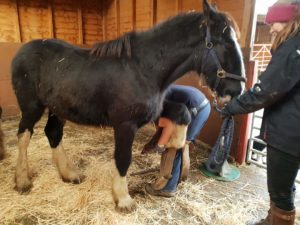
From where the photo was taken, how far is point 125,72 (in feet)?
6.42

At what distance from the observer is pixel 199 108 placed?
2359 millimetres

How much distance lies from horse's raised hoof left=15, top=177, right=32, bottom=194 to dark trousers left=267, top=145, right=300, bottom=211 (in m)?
2.20

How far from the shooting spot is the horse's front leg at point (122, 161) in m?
2.00

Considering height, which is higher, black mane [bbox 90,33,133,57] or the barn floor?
black mane [bbox 90,33,133,57]

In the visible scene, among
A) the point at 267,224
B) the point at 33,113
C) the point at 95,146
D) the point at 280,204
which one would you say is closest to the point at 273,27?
the point at 280,204

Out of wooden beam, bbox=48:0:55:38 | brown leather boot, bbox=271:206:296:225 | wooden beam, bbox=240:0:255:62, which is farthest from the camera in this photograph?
wooden beam, bbox=48:0:55:38

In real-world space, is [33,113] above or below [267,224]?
above

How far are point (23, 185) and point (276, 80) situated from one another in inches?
94.9

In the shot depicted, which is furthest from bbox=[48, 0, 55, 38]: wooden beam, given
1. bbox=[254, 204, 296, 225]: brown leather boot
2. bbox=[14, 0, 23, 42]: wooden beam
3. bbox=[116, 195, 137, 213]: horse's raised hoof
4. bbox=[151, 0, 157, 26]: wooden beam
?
bbox=[254, 204, 296, 225]: brown leather boot

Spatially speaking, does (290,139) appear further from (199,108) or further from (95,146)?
(95,146)

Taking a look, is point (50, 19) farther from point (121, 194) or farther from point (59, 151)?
point (121, 194)

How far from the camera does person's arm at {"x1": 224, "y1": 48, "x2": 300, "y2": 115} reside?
1.34 metres

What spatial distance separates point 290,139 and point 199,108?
989 mm

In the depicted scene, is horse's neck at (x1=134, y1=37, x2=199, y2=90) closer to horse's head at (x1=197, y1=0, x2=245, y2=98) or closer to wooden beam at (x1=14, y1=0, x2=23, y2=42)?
horse's head at (x1=197, y1=0, x2=245, y2=98)
